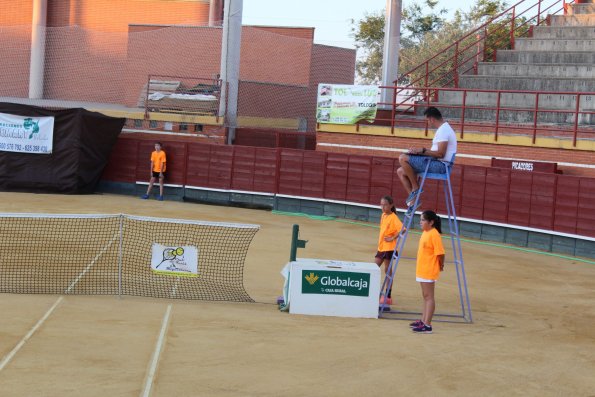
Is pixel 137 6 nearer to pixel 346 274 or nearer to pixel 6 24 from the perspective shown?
pixel 6 24

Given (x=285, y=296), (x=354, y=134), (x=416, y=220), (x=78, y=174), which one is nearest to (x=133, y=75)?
(x=78, y=174)

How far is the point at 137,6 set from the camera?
4722 centimetres

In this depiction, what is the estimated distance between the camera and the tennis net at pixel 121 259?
44.9ft

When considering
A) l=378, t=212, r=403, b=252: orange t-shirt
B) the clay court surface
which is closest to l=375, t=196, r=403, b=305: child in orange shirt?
l=378, t=212, r=403, b=252: orange t-shirt

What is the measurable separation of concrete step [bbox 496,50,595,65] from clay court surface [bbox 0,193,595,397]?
707 inches

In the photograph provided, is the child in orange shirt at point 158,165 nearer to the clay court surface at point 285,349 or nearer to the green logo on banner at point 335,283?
the clay court surface at point 285,349

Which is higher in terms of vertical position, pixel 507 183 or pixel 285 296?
pixel 507 183

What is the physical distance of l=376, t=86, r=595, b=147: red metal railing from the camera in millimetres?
26703

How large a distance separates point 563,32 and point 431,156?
24375 mm

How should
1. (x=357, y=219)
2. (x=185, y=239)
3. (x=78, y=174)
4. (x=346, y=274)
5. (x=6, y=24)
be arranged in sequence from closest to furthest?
(x=346, y=274), (x=185, y=239), (x=357, y=219), (x=78, y=174), (x=6, y=24)

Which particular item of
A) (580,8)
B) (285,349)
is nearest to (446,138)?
(285,349)

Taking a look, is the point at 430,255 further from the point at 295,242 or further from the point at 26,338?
the point at 26,338

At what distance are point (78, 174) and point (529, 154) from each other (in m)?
15.4

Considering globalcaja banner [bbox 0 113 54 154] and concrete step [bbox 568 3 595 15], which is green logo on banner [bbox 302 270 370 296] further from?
concrete step [bbox 568 3 595 15]
